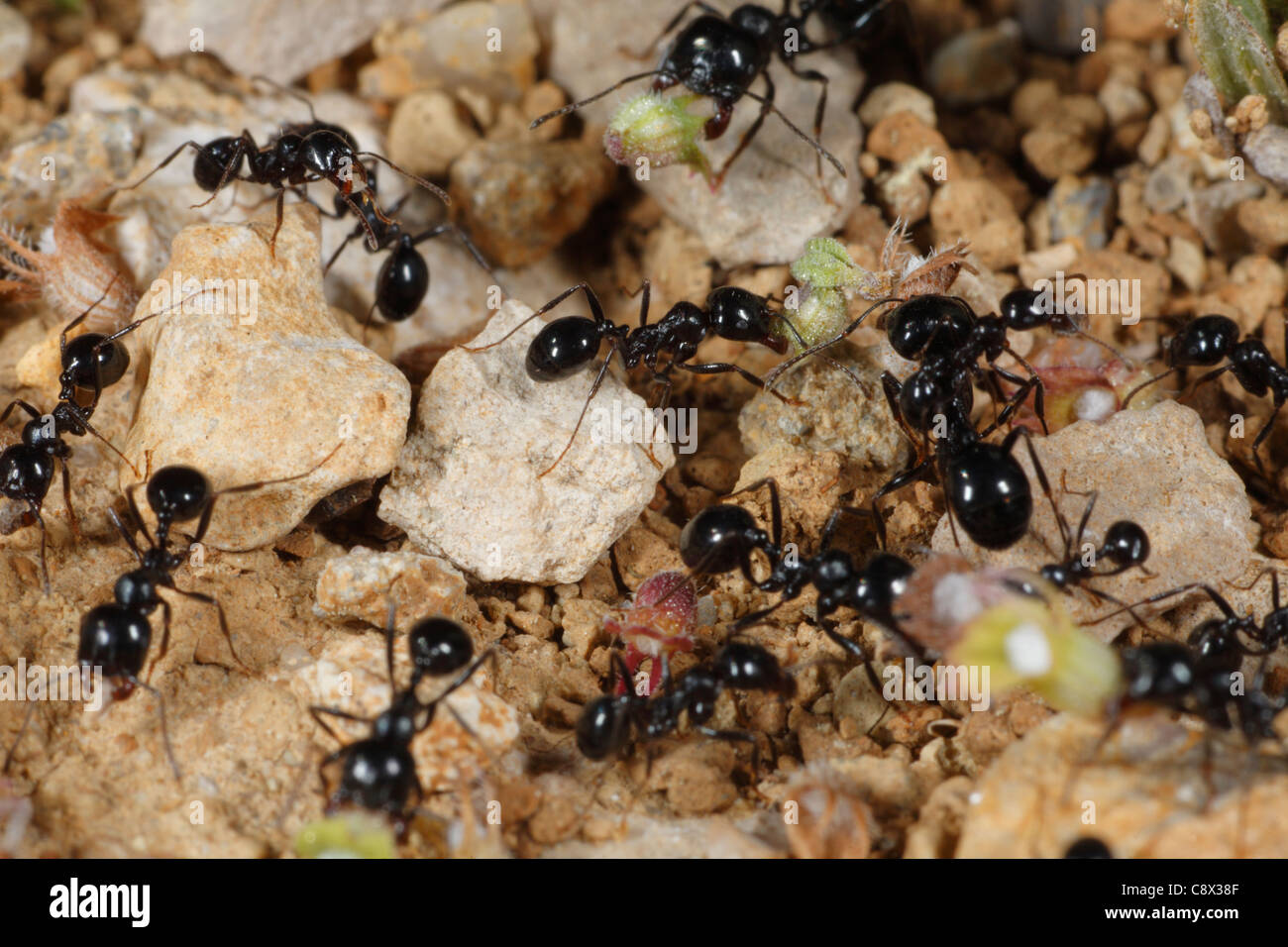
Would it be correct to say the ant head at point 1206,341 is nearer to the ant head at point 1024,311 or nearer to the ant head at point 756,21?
the ant head at point 1024,311

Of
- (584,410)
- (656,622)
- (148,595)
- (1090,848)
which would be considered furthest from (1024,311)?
(148,595)

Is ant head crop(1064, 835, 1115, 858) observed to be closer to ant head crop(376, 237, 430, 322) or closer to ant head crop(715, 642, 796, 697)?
ant head crop(715, 642, 796, 697)

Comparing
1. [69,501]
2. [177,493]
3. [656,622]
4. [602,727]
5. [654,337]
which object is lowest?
[602,727]

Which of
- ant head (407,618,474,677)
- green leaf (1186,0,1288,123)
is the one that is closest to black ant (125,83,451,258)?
ant head (407,618,474,677)

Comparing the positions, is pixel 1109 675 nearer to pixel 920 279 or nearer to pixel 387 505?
pixel 920 279

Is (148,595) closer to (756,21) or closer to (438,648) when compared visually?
(438,648)

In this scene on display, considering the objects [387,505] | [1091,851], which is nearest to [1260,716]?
[1091,851]
